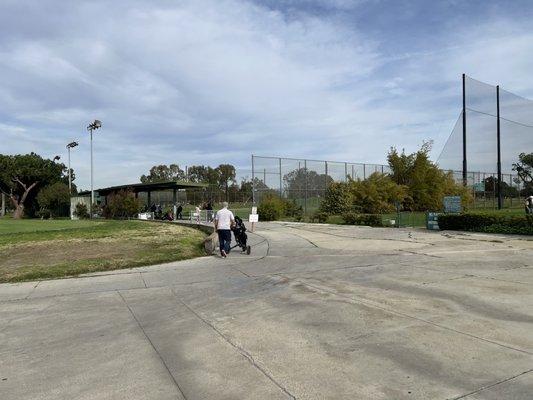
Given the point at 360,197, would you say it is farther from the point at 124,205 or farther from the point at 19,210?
the point at 19,210

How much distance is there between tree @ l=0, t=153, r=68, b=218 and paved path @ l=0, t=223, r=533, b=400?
70.5 metres

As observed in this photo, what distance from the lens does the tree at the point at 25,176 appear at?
72.7m

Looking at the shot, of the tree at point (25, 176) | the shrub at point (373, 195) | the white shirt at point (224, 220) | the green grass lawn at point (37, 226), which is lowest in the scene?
the green grass lawn at point (37, 226)

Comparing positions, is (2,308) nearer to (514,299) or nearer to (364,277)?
(364,277)

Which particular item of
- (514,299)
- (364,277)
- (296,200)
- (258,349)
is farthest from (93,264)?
(296,200)

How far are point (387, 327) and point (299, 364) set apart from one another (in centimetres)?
168

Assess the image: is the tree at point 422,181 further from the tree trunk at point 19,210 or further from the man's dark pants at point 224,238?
the tree trunk at point 19,210

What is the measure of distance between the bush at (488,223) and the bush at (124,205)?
34.5 metres

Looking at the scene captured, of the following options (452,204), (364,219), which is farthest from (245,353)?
A: (364,219)

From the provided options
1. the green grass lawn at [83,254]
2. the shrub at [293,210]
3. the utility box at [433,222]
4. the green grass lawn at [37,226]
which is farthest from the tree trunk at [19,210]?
the utility box at [433,222]

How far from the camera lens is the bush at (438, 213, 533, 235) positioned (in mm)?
19500

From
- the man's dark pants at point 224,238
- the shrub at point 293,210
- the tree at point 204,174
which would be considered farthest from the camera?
the tree at point 204,174

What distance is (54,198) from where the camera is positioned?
67562 mm

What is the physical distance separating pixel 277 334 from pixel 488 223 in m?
18.0
